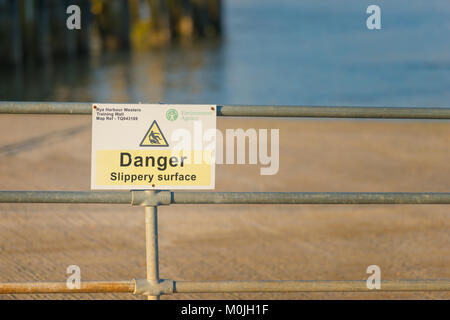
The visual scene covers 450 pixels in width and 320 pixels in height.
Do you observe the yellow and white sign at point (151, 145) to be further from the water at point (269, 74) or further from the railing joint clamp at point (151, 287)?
the water at point (269, 74)

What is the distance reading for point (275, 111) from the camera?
3137mm

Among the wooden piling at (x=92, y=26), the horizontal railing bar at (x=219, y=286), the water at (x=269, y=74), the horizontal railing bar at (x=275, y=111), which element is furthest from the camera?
the wooden piling at (x=92, y=26)

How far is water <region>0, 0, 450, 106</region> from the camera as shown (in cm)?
1891

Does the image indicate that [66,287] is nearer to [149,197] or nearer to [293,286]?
[149,197]

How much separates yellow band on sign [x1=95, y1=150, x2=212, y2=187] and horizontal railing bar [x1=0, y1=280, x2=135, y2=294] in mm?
420

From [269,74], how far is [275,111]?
21.9m

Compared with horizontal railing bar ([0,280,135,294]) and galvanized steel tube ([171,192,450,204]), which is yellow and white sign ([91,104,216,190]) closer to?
galvanized steel tube ([171,192,450,204])

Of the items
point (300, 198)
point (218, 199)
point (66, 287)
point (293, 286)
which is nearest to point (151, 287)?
point (66, 287)

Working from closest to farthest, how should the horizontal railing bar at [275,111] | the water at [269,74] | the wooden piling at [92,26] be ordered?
the horizontal railing bar at [275,111]
the water at [269,74]
the wooden piling at [92,26]

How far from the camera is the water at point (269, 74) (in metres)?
18.9

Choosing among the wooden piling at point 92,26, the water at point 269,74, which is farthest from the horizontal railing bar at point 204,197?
the wooden piling at point 92,26

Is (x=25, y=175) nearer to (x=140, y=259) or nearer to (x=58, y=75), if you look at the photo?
(x=140, y=259)

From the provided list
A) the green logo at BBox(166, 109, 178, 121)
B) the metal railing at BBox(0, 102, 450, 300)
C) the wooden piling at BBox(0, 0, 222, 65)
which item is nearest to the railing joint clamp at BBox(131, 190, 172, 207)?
the metal railing at BBox(0, 102, 450, 300)
